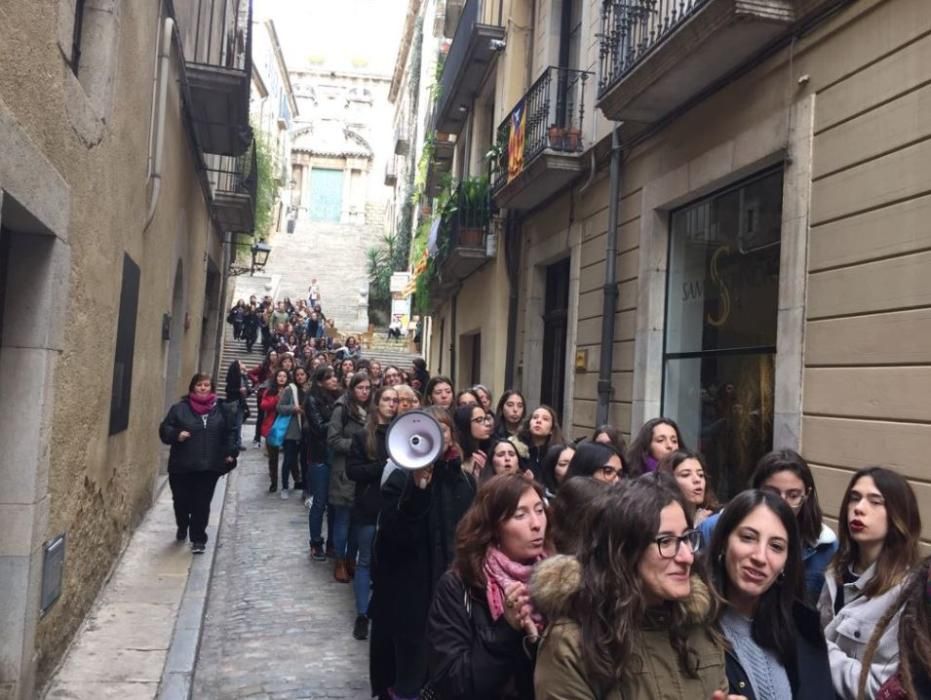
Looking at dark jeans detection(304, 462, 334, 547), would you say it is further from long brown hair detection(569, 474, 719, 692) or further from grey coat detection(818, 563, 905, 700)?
long brown hair detection(569, 474, 719, 692)

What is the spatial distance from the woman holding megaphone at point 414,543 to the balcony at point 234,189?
1087cm

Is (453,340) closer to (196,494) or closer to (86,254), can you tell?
(196,494)

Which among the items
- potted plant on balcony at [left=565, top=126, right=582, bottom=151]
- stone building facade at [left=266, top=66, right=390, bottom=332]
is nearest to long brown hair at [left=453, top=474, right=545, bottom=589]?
potted plant on balcony at [left=565, top=126, right=582, bottom=151]

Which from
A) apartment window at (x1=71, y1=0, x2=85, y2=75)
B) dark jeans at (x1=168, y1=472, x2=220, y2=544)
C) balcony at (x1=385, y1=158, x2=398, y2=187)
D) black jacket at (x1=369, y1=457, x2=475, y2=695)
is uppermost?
balcony at (x1=385, y1=158, x2=398, y2=187)

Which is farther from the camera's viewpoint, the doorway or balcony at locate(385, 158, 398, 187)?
balcony at locate(385, 158, 398, 187)

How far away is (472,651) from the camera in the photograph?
2.67 metres

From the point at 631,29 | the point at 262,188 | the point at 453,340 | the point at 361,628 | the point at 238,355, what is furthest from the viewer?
the point at 238,355

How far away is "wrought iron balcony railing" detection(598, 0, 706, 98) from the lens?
303 inches

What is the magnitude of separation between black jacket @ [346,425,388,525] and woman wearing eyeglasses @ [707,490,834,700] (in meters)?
3.08

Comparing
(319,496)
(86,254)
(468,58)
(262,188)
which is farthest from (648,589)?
(262,188)

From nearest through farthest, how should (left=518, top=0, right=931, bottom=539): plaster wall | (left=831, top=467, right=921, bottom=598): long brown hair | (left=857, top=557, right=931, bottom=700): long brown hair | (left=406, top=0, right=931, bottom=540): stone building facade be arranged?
1. (left=857, top=557, right=931, bottom=700): long brown hair
2. (left=831, top=467, right=921, bottom=598): long brown hair
3. (left=518, top=0, right=931, bottom=539): plaster wall
4. (left=406, top=0, right=931, bottom=540): stone building facade

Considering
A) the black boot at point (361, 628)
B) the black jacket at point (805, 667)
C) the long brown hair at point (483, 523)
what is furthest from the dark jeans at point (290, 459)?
the black jacket at point (805, 667)

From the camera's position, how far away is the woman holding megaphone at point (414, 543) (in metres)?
4.23

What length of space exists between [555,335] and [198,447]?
5750 mm
